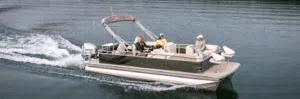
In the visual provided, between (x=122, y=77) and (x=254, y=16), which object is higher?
(x=254, y=16)

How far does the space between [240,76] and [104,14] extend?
21915mm

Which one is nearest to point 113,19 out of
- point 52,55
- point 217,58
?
point 52,55

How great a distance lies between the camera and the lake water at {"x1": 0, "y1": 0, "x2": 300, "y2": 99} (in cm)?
1738

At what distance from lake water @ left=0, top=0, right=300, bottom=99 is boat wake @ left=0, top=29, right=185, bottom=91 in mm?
47

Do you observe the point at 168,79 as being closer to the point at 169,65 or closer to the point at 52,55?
the point at 169,65

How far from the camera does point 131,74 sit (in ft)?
59.8

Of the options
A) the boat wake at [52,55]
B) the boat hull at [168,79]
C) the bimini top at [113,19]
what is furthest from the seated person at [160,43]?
the bimini top at [113,19]

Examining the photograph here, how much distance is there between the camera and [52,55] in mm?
22016

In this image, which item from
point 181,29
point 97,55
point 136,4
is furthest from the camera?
point 136,4

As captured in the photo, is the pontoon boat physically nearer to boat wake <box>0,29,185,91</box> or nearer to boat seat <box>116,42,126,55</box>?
boat seat <box>116,42,126,55</box>

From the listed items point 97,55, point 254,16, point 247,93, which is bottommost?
point 247,93

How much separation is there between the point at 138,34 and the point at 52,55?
A: 27.6 feet

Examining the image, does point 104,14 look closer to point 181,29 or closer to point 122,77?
point 181,29

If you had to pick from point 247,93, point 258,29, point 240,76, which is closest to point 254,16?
point 258,29
